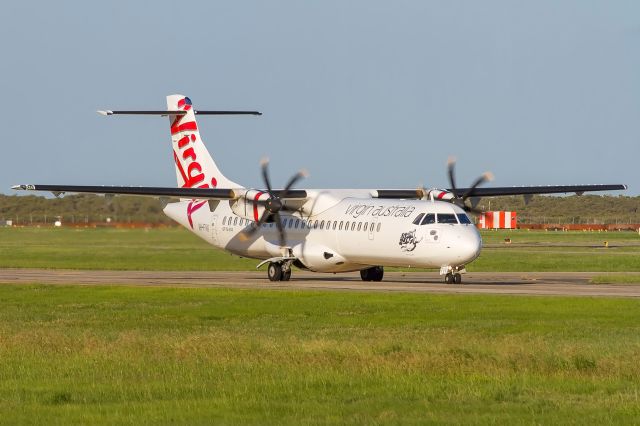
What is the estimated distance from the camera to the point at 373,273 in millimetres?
45469

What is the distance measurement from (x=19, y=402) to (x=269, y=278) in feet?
96.6

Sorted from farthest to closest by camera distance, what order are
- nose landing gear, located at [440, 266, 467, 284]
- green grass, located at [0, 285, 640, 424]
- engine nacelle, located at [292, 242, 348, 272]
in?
1. engine nacelle, located at [292, 242, 348, 272]
2. nose landing gear, located at [440, 266, 467, 284]
3. green grass, located at [0, 285, 640, 424]

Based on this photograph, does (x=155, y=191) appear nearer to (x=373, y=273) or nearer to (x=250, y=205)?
(x=250, y=205)

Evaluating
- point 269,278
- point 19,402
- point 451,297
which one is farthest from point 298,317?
point 269,278

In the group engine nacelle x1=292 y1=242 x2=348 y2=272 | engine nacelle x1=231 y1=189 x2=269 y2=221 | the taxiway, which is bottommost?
the taxiway

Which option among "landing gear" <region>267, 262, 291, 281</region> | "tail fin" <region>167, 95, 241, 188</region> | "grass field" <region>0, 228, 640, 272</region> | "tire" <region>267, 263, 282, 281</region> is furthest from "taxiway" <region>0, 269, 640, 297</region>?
"grass field" <region>0, 228, 640, 272</region>

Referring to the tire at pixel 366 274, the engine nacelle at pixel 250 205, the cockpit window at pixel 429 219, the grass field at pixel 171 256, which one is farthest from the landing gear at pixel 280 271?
the grass field at pixel 171 256

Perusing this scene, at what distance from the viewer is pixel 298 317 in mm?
28234

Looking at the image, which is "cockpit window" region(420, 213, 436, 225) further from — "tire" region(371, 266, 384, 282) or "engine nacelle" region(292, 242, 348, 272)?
"tire" region(371, 266, 384, 282)

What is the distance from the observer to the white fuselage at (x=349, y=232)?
39.2m

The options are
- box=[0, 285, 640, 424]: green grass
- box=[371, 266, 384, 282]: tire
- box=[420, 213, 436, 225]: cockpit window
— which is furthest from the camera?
box=[371, 266, 384, 282]: tire

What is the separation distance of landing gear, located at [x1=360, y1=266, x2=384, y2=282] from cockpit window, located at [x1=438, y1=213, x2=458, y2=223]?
620cm

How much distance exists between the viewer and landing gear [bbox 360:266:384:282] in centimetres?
4538

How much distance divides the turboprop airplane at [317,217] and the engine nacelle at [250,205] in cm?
4
